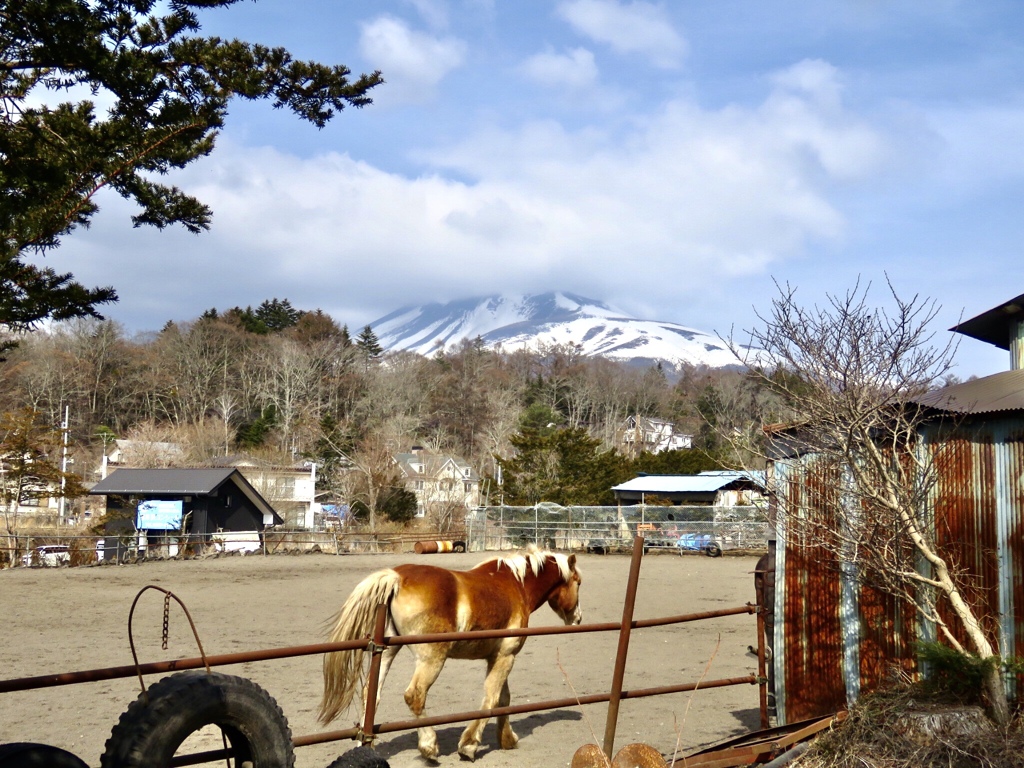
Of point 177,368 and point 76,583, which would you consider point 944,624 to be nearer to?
point 76,583

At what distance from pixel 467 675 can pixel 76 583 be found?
14.7 meters

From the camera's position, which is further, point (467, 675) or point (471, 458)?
point (471, 458)

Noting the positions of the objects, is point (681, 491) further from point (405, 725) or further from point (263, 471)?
point (405, 725)

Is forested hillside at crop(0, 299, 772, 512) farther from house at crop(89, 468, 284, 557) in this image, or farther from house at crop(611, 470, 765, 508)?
house at crop(89, 468, 284, 557)

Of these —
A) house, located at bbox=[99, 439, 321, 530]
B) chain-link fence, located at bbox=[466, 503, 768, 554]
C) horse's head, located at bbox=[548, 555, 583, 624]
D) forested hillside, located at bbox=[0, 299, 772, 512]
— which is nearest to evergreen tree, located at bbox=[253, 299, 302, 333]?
forested hillside, located at bbox=[0, 299, 772, 512]

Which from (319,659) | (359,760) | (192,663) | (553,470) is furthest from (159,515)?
(192,663)

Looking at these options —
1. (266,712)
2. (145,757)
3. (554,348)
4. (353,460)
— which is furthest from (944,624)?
(554,348)

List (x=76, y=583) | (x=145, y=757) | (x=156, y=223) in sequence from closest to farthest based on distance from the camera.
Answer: (x=145, y=757) → (x=156, y=223) → (x=76, y=583)

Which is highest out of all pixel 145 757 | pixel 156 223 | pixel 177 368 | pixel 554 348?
pixel 554 348

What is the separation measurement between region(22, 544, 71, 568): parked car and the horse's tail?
23.8 meters

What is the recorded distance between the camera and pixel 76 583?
69.3 feet

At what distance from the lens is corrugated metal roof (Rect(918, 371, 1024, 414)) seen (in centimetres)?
573

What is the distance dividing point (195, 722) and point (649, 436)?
73.1 meters

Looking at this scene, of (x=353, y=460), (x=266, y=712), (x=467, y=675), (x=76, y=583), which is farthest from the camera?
(x=353, y=460)
